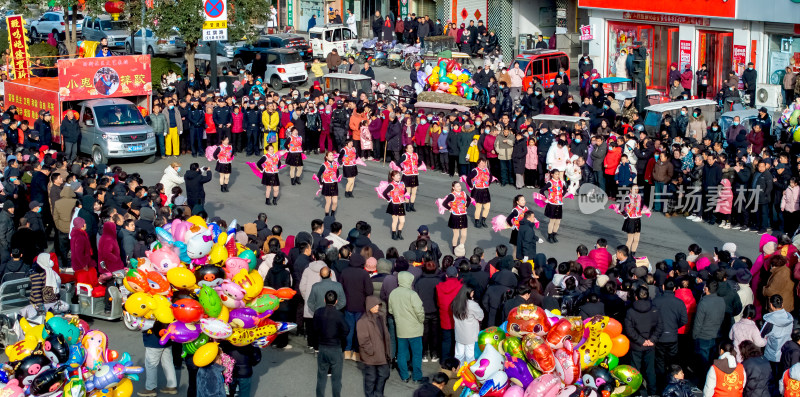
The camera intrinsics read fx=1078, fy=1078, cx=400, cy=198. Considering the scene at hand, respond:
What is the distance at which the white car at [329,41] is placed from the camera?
40.5 metres

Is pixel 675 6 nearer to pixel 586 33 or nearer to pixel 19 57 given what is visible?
pixel 586 33

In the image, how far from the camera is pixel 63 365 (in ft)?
35.1

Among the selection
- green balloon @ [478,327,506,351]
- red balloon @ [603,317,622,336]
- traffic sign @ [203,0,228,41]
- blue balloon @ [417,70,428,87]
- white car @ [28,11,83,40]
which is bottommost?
red balloon @ [603,317,622,336]

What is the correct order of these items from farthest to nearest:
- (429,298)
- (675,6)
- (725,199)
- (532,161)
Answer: (675,6)
(532,161)
(725,199)
(429,298)

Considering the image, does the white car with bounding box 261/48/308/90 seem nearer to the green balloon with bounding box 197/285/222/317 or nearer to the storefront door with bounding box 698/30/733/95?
the storefront door with bounding box 698/30/733/95

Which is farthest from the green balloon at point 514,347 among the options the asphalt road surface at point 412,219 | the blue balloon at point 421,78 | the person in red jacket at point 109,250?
the blue balloon at point 421,78

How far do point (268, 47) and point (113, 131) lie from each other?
45.8 ft

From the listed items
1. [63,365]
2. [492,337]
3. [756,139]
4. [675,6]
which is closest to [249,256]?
[63,365]

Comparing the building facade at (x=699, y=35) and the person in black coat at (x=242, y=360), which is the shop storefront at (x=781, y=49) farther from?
the person in black coat at (x=242, y=360)

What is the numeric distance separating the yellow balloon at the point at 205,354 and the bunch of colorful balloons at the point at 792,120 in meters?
15.5

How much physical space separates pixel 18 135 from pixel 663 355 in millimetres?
17612

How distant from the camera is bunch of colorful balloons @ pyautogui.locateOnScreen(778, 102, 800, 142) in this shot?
23.2 metres

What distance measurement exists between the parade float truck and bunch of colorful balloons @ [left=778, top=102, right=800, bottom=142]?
14744mm

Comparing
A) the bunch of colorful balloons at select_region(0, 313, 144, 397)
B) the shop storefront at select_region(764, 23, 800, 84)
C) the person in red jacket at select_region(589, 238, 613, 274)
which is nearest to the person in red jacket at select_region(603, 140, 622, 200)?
the person in red jacket at select_region(589, 238, 613, 274)
